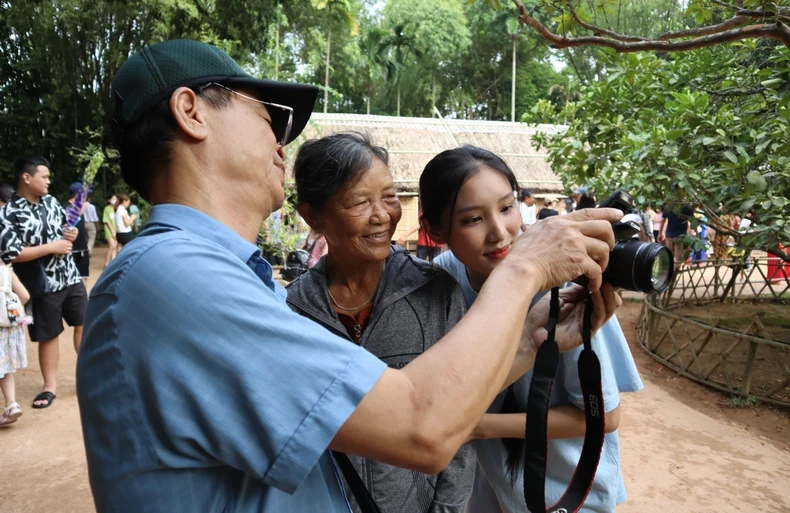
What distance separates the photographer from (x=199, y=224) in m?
0.94

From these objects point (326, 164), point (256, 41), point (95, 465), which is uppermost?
point (256, 41)

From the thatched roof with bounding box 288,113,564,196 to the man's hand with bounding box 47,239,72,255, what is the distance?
12492mm

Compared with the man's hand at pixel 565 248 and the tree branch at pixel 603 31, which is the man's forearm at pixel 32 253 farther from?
the man's hand at pixel 565 248

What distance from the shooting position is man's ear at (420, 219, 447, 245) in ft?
5.58

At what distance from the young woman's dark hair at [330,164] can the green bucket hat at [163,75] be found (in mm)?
523

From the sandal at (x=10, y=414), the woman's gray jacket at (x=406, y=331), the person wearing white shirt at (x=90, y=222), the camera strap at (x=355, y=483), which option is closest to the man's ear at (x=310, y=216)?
the woman's gray jacket at (x=406, y=331)

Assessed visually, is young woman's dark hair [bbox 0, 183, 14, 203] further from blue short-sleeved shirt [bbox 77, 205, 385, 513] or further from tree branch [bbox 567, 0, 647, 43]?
blue short-sleeved shirt [bbox 77, 205, 385, 513]

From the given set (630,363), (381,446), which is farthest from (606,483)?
(381,446)

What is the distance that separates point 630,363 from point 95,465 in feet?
4.27

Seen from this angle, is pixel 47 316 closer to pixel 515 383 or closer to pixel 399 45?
pixel 515 383

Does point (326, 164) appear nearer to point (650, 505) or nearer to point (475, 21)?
point (650, 505)

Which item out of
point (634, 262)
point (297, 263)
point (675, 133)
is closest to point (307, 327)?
point (634, 262)

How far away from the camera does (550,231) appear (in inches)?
42.7

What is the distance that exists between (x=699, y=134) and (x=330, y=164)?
3.55 m
